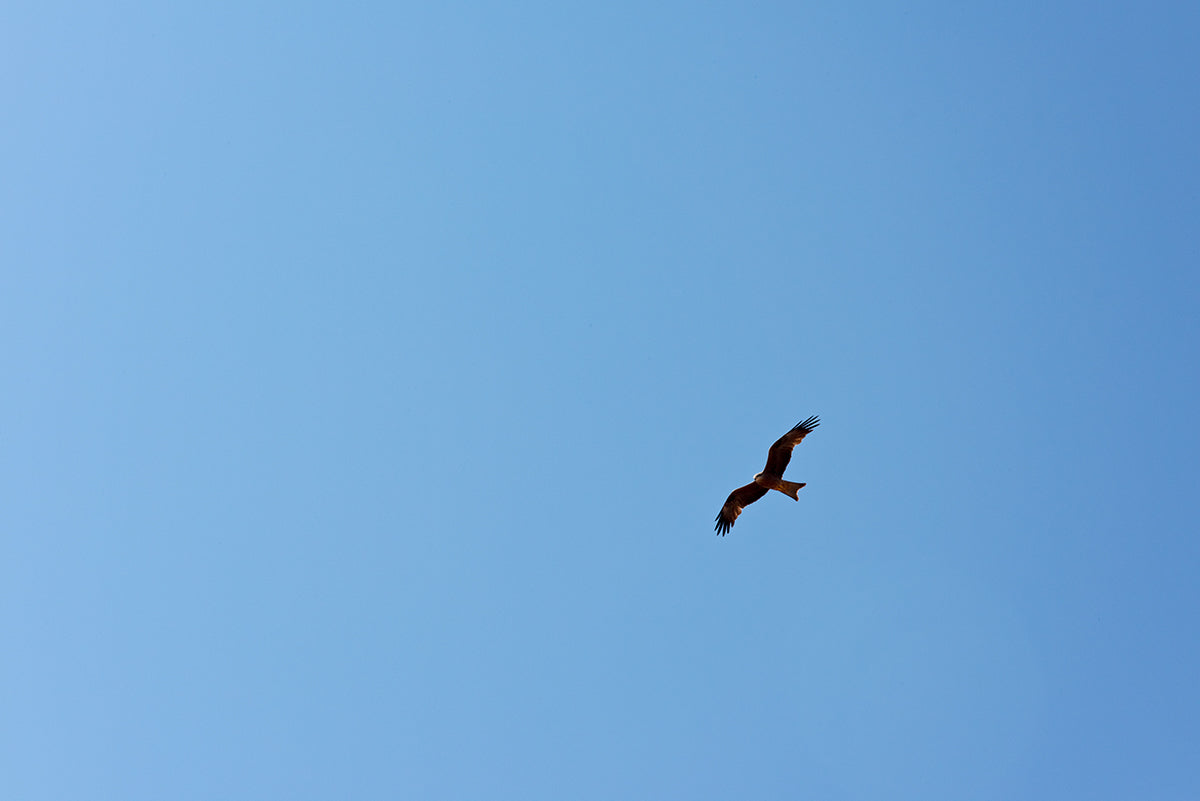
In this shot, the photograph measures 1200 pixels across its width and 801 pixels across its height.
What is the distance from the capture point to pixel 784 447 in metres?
23.8

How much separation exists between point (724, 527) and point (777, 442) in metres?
3.18

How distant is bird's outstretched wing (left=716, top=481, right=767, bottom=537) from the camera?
81.2ft

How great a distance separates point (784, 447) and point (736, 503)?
233cm

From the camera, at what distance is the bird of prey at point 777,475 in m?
23.8

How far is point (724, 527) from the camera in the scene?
25.5 m

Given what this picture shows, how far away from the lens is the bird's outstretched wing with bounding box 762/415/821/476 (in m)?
23.7

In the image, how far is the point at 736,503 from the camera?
25.3 metres

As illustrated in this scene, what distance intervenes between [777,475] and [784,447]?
79 cm

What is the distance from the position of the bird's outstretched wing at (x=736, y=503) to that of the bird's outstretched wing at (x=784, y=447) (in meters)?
0.78

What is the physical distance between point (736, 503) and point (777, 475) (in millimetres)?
1651

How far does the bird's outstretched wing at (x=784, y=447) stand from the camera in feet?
77.9

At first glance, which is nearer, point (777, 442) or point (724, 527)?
point (777, 442)

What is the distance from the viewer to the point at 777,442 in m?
23.7
